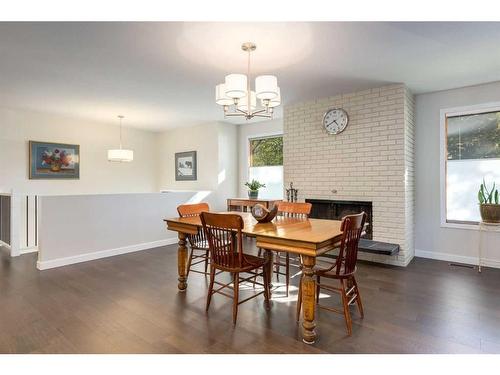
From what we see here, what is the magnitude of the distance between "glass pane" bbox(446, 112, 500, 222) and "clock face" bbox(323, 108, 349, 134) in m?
1.50

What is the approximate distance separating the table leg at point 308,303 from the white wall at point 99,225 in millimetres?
3592

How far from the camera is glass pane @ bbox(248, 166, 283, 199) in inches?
243

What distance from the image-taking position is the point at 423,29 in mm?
2496

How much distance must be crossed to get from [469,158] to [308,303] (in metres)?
3.62

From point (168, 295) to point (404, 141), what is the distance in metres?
3.55

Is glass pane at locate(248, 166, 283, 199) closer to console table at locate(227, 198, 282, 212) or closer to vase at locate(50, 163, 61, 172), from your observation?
console table at locate(227, 198, 282, 212)

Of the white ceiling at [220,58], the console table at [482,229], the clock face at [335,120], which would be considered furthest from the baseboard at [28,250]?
the console table at [482,229]

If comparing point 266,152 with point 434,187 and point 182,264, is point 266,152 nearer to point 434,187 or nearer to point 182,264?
point 434,187

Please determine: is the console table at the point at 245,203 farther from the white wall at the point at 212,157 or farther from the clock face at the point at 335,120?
the clock face at the point at 335,120

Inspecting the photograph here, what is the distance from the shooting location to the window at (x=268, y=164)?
6176 millimetres

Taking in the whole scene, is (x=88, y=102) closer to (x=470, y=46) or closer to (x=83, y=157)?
(x=83, y=157)

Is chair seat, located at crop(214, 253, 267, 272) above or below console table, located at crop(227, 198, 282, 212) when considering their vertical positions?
below

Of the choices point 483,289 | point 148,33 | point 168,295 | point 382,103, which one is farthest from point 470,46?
point 168,295

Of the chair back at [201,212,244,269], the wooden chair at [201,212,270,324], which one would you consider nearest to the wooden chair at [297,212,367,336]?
the wooden chair at [201,212,270,324]
